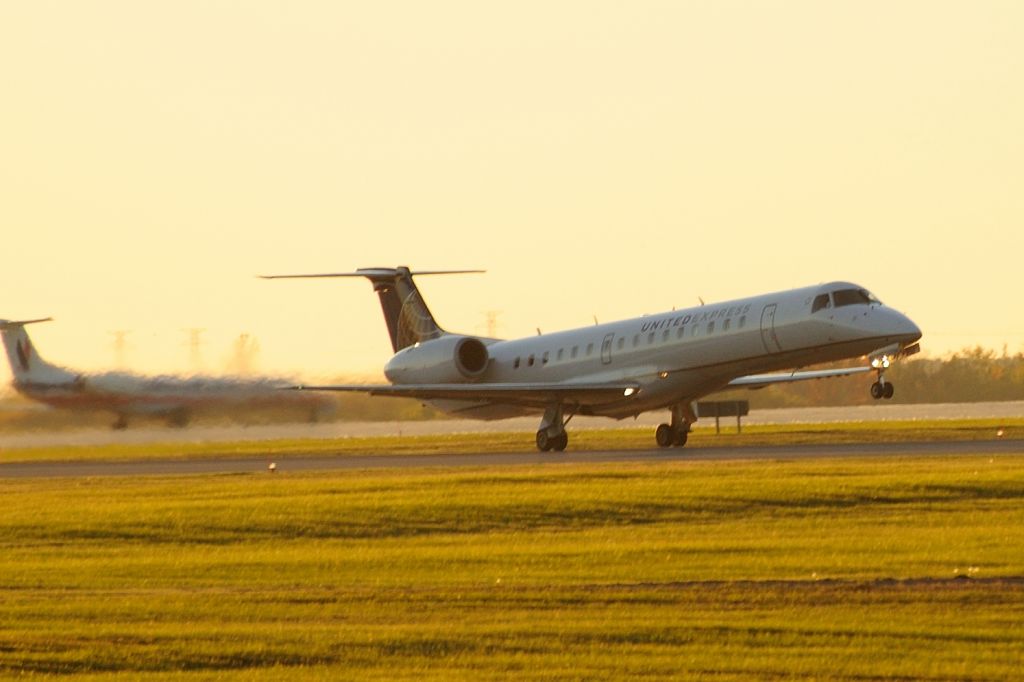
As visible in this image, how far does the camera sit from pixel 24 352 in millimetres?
52375

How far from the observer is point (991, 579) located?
1928 cm

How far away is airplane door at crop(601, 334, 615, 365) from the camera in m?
47.3

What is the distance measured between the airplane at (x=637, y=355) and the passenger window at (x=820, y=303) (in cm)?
3

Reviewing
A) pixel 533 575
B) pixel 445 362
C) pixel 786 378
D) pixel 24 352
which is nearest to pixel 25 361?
pixel 24 352

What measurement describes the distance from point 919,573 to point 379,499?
477 inches

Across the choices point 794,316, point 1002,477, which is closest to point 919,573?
point 1002,477

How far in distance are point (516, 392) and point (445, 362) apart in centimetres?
448

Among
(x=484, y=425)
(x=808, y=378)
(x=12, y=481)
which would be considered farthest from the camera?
(x=484, y=425)

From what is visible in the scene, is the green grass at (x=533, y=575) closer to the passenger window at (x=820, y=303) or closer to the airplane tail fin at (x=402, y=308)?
the passenger window at (x=820, y=303)

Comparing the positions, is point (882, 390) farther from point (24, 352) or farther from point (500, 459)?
point (24, 352)

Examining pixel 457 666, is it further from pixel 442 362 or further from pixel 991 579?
pixel 442 362

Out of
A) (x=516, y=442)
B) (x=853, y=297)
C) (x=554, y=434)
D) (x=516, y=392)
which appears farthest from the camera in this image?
(x=516, y=442)

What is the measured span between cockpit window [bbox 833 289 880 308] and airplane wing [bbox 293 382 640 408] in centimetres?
593

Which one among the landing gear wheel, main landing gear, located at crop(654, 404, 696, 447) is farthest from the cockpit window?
the landing gear wheel
